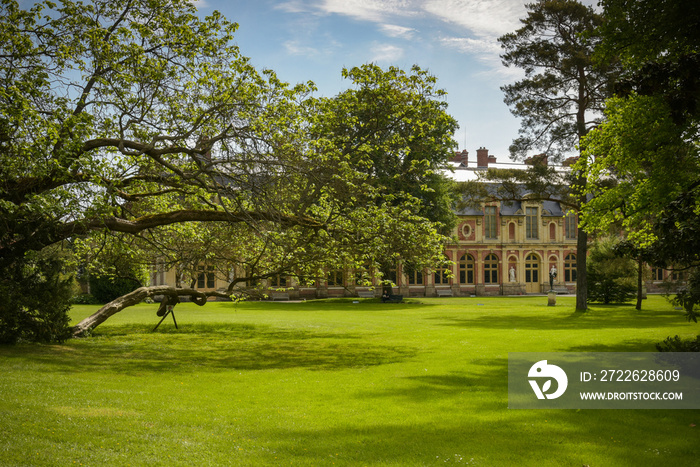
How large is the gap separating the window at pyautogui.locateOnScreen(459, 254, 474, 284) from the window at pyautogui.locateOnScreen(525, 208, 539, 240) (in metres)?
6.75

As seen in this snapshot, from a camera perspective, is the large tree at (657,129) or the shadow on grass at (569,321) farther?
the shadow on grass at (569,321)

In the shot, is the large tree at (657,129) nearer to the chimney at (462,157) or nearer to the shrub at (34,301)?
the shrub at (34,301)

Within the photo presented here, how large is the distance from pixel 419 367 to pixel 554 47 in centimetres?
2368

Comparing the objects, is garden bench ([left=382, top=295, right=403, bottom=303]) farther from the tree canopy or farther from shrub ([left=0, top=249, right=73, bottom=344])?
shrub ([left=0, top=249, right=73, bottom=344])

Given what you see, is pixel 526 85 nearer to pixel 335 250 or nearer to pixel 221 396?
pixel 335 250

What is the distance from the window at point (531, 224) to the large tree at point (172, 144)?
44751 millimetres

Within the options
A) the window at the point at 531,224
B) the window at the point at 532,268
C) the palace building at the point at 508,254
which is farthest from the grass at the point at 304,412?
the window at the point at 531,224

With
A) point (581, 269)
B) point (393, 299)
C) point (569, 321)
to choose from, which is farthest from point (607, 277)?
point (569, 321)

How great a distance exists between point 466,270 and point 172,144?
46.8 m

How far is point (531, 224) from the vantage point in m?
59.5

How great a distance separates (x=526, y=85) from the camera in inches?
1236

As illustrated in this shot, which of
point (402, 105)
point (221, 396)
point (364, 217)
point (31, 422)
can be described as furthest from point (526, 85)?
point (31, 422)

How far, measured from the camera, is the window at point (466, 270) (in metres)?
57.9

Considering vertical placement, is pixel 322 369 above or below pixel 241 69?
below
